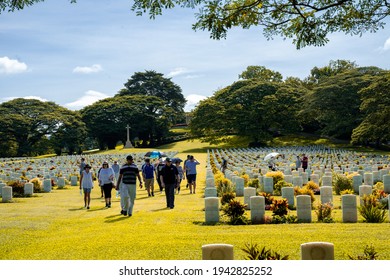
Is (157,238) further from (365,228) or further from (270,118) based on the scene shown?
(270,118)

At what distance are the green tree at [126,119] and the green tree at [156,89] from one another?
10.3 metres

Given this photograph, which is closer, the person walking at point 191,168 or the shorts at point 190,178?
the person walking at point 191,168

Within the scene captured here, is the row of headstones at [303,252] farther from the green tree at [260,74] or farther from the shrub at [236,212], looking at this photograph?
the green tree at [260,74]

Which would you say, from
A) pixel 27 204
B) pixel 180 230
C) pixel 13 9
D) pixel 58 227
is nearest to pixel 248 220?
pixel 180 230

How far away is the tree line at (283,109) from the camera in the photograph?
Result: 6041cm

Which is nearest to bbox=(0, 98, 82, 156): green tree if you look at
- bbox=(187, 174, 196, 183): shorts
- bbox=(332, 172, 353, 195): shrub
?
bbox=(187, 174, 196, 183): shorts

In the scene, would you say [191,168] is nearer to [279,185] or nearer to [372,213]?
[279,185]

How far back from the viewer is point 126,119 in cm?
7362

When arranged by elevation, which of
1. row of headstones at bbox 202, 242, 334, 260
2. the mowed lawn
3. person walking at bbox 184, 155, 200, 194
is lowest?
the mowed lawn

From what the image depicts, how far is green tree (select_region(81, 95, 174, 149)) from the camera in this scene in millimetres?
73062

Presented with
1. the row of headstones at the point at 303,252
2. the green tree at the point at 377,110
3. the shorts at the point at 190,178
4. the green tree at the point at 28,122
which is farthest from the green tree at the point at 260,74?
the row of headstones at the point at 303,252

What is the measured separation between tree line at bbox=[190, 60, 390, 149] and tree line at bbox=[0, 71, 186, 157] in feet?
27.0

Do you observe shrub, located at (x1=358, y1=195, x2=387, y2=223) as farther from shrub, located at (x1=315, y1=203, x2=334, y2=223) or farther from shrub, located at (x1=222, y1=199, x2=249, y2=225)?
shrub, located at (x1=222, y1=199, x2=249, y2=225)

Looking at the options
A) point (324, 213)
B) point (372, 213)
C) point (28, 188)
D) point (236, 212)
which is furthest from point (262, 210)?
point (28, 188)
